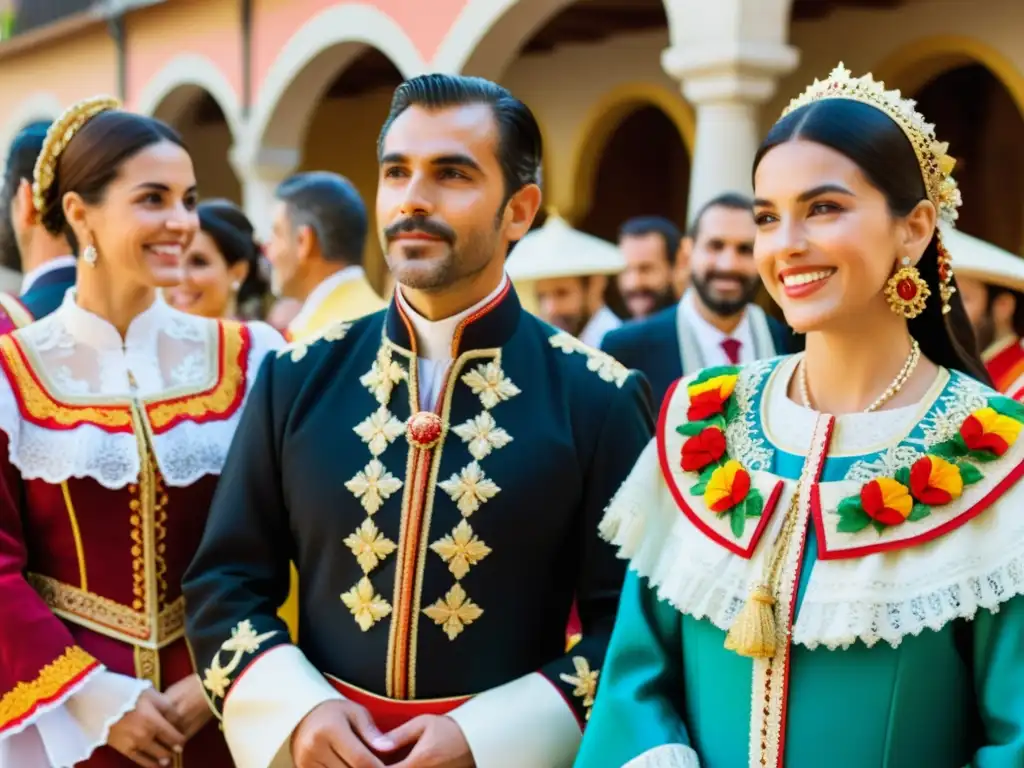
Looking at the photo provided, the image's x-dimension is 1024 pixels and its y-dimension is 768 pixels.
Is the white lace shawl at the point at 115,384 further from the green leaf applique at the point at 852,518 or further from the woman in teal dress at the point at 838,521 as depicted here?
the green leaf applique at the point at 852,518

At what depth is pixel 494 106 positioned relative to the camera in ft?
8.03

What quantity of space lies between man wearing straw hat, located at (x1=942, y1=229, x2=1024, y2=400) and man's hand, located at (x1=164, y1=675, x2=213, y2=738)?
2559 millimetres

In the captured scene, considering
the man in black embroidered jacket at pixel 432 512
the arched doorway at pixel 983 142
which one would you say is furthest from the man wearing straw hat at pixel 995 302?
the arched doorway at pixel 983 142

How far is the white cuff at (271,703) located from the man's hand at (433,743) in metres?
0.13

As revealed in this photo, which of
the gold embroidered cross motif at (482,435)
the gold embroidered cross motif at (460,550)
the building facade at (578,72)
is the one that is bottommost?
the gold embroidered cross motif at (460,550)

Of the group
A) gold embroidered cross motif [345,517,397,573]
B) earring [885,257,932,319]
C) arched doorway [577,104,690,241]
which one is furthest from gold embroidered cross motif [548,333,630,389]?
arched doorway [577,104,690,241]

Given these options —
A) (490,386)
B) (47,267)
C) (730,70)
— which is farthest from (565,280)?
(490,386)

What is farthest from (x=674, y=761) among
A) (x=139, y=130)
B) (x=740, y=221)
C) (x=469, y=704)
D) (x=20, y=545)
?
(x=740, y=221)

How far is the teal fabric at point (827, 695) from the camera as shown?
1845 millimetres

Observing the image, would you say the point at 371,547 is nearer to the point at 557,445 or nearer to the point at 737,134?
the point at 557,445

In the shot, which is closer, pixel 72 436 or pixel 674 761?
pixel 674 761

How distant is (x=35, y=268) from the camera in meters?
3.68

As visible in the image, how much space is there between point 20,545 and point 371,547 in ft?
2.33

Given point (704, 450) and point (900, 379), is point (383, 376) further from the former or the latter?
point (900, 379)
